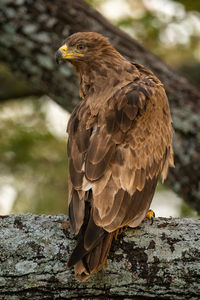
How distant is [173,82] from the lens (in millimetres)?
6457

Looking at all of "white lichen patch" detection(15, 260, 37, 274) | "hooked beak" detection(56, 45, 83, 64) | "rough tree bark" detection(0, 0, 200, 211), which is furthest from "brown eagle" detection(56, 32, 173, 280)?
"rough tree bark" detection(0, 0, 200, 211)

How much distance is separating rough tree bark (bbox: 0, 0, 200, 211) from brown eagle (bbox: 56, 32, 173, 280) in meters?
0.87

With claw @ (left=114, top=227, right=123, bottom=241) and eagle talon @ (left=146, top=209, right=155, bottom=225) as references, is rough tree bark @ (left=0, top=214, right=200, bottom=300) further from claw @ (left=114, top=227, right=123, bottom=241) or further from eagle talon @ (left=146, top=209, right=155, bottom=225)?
eagle talon @ (left=146, top=209, right=155, bottom=225)

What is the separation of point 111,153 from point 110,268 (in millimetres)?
877

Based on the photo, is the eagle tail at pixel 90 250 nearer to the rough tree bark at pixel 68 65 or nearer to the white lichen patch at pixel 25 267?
the white lichen patch at pixel 25 267

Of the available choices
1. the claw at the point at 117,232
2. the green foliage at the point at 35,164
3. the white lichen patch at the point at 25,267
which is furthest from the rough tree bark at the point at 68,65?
the white lichen patch at the point at 25,267

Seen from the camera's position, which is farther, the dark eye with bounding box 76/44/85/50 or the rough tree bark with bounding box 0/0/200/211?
the rough tree bark with bounding box 0/0/200/211

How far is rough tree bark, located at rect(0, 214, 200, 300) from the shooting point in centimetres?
379

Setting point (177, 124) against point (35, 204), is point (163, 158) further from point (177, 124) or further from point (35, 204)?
point (35, 204)

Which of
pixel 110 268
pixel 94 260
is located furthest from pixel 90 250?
pixel 110 268

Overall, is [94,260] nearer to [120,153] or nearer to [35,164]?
[120,153]

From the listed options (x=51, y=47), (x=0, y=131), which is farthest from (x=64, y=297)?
(x=0, y=131)

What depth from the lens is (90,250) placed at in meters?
3.80

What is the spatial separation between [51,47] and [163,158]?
2079mm
